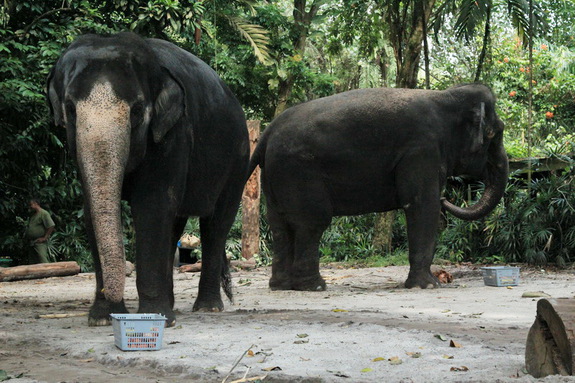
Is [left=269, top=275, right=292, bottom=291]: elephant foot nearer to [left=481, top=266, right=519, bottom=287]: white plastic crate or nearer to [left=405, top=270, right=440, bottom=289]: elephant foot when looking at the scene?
[left=405, top=270, right=440, bottom=289]: elephant foot

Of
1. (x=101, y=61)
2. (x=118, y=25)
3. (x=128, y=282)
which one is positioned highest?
(x=118, y=25)

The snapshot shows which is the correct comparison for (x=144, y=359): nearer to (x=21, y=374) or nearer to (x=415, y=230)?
(x=21, y=374)

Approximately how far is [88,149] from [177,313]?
2.42 meters

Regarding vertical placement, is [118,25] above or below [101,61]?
above

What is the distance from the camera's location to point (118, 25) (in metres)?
11.4

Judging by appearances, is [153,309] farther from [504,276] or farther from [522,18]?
[522,18]

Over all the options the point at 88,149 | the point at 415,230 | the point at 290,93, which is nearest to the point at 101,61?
the point at 88,149

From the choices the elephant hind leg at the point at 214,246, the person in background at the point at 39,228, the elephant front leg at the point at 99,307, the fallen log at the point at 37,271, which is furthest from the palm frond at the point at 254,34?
the elephant front leg at the point at 99,307

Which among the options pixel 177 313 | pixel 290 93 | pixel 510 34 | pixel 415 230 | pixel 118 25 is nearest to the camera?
pixel 177 313

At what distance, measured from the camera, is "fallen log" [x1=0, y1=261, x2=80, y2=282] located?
13539mm

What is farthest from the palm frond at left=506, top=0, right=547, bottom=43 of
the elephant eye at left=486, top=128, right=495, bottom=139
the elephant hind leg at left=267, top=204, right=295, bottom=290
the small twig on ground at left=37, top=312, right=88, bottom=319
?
the small twig on ground at left=37, top=312, right=88, bottom=319

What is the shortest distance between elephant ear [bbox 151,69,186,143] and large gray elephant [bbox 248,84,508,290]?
383 cm

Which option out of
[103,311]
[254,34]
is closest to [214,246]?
[103,311]

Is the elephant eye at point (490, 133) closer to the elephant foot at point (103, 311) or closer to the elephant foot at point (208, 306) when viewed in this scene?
the elephant foot at point (208, 306)
